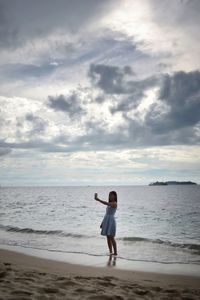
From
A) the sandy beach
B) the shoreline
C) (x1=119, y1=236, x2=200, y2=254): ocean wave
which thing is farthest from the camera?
(x1=119, y1=236, x2=200, y2=254): ocean wave

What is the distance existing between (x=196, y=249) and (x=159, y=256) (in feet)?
8.94

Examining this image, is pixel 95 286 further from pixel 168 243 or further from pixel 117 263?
pixel 168 243

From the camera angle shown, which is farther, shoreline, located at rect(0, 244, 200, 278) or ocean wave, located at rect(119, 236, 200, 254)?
ocean wave, located at rect(119, 236, 200, 254)

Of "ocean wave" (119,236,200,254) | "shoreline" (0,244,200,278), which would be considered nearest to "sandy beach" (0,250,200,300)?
"shoreline" (0,244,200,278)

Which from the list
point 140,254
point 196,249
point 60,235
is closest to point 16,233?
point 60,235

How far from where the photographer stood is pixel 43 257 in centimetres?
1050

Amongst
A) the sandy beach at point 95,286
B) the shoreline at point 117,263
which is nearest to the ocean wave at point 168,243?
the shoreline at point 117,263

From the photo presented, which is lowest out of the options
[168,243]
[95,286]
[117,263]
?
[168,243]

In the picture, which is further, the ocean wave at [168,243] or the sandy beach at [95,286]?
the ocean wave at [168,243]

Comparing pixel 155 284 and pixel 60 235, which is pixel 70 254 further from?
pixel 60 235

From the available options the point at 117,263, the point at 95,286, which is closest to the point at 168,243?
the point at 117,263

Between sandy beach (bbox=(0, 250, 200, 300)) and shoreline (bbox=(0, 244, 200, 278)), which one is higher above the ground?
sandy beach (bbox=(0, 250, 200, 300))

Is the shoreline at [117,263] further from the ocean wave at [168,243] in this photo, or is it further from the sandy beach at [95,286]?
the ocean wave at [168,243]

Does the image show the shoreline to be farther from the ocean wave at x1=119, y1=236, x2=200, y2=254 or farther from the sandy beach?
the ocean wave at x1=119, y1=236, x2=200, y2=254
